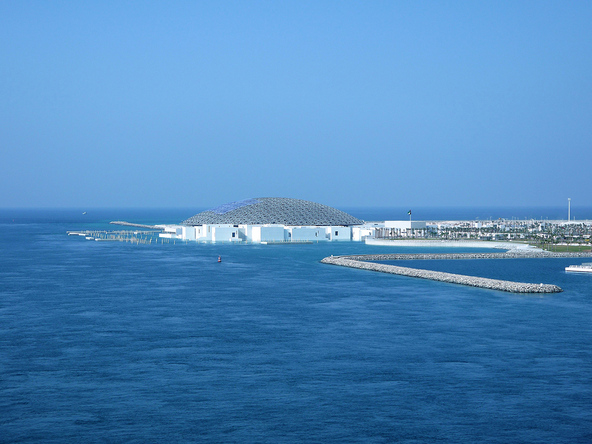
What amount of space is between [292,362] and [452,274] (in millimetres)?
30048

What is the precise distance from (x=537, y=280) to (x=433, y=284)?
870 cm

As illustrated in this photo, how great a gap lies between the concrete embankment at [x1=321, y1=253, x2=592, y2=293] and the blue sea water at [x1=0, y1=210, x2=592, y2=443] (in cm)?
171

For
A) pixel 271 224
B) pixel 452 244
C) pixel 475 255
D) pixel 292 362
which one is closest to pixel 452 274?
pixel 475 255

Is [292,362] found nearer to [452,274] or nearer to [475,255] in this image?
[452,274]

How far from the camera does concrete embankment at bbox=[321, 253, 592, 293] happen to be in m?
48.6

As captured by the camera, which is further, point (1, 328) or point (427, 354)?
point (1, 328)

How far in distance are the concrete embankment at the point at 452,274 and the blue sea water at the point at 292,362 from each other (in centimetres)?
171

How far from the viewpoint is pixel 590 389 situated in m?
24.3

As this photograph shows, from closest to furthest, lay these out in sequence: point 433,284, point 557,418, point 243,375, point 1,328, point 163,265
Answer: point 557,418, point 243,375, point 1,328, point 433,284, point 163,265

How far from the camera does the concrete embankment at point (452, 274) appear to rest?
48.6 meters

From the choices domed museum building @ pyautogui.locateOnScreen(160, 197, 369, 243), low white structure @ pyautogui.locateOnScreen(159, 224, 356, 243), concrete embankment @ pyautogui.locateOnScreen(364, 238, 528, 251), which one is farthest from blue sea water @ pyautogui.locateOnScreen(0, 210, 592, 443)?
domed museum building @ pyautogui.locateOnScreen(160, 197, 369, 243)

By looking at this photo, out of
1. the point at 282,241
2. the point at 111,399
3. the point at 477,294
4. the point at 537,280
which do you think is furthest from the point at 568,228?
the point at 111,399

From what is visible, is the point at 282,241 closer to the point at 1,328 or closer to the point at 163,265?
the point at 163,265

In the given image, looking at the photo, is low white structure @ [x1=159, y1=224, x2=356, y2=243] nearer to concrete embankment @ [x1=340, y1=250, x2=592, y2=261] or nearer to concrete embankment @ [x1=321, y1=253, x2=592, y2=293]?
concrete embankment @ [x1=340, y1=250, x2=592, y2=261]
